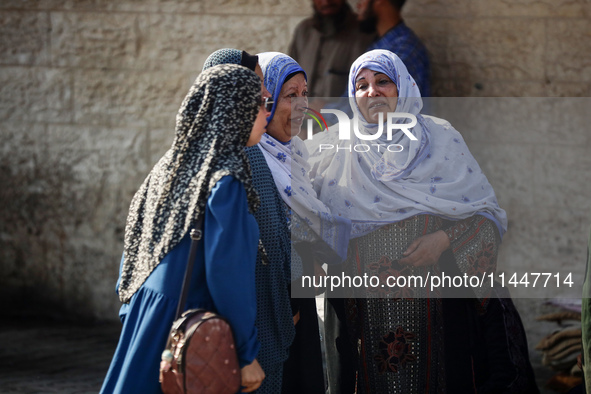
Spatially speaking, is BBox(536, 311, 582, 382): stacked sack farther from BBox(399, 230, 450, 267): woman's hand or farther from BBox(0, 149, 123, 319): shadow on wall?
BBox(0, 149, 123, 319): shadow on wall

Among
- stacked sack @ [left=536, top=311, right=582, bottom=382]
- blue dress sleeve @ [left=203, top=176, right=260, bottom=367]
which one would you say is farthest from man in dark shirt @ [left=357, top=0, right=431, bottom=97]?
blue dress sleeve @ [left=203, top=176, right=260, bottom=367]

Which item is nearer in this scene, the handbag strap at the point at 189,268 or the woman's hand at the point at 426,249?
the handbag strap at the point at 189,268

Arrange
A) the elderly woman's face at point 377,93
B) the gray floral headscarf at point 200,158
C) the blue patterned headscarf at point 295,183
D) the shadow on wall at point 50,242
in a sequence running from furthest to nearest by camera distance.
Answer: the shadow on wall at point 50,242 → the elderly woman's face at point 377,93 → the blue patterned headscarf at point 295,183 → the gray floral headscarf at point 200,158

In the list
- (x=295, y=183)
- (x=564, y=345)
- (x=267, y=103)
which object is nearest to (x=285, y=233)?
(x=295, y=183)

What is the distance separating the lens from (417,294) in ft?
10.1

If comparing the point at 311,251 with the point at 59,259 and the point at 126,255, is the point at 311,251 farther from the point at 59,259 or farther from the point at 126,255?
the point at 59,259

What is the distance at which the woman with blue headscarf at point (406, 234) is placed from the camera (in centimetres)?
306

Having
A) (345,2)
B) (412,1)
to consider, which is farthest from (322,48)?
(412,1)

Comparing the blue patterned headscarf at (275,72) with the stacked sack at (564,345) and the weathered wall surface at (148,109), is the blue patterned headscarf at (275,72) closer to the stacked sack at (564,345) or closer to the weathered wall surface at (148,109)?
the weathered wall surface at (148,109)

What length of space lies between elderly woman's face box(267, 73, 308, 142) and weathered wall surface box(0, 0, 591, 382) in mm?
1875

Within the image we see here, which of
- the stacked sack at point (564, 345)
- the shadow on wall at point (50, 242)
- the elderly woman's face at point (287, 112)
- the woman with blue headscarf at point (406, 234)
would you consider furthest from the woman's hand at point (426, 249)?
the shadow on wall at point (50, 242)

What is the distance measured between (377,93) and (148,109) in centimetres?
248

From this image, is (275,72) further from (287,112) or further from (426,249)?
(426,249)

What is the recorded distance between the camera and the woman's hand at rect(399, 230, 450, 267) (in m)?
3.02
